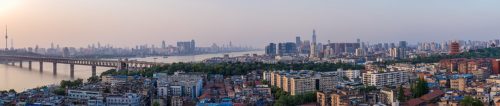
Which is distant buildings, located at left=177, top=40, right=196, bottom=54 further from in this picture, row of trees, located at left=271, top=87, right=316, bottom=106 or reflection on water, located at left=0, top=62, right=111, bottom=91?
row of trees, located at left=271, top=87, right=316, bottom=106

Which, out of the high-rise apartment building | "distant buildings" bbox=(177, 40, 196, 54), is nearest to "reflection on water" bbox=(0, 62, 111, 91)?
the high-rise apartment building

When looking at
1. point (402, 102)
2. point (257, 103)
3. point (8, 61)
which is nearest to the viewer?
point (402, 102)

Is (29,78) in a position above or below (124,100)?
below

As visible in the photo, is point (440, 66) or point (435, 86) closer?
point (435, 86)

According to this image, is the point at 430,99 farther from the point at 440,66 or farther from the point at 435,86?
the point at 440,66

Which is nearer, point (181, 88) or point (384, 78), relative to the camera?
point (181, 88)

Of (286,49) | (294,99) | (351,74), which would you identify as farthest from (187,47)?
(294,99)

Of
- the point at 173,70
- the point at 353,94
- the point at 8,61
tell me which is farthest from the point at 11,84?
the point at 8,61

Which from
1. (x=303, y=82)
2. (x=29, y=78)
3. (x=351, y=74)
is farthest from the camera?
(x=29, y=78)

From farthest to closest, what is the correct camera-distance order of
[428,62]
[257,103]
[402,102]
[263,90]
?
[428,62]
[263,90]
[257,103]
[402,102]

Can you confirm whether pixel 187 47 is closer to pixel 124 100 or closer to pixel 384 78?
pixel 384 78

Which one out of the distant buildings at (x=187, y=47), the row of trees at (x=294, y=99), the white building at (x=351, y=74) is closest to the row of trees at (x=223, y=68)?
the white building at (x=351, y=74)
